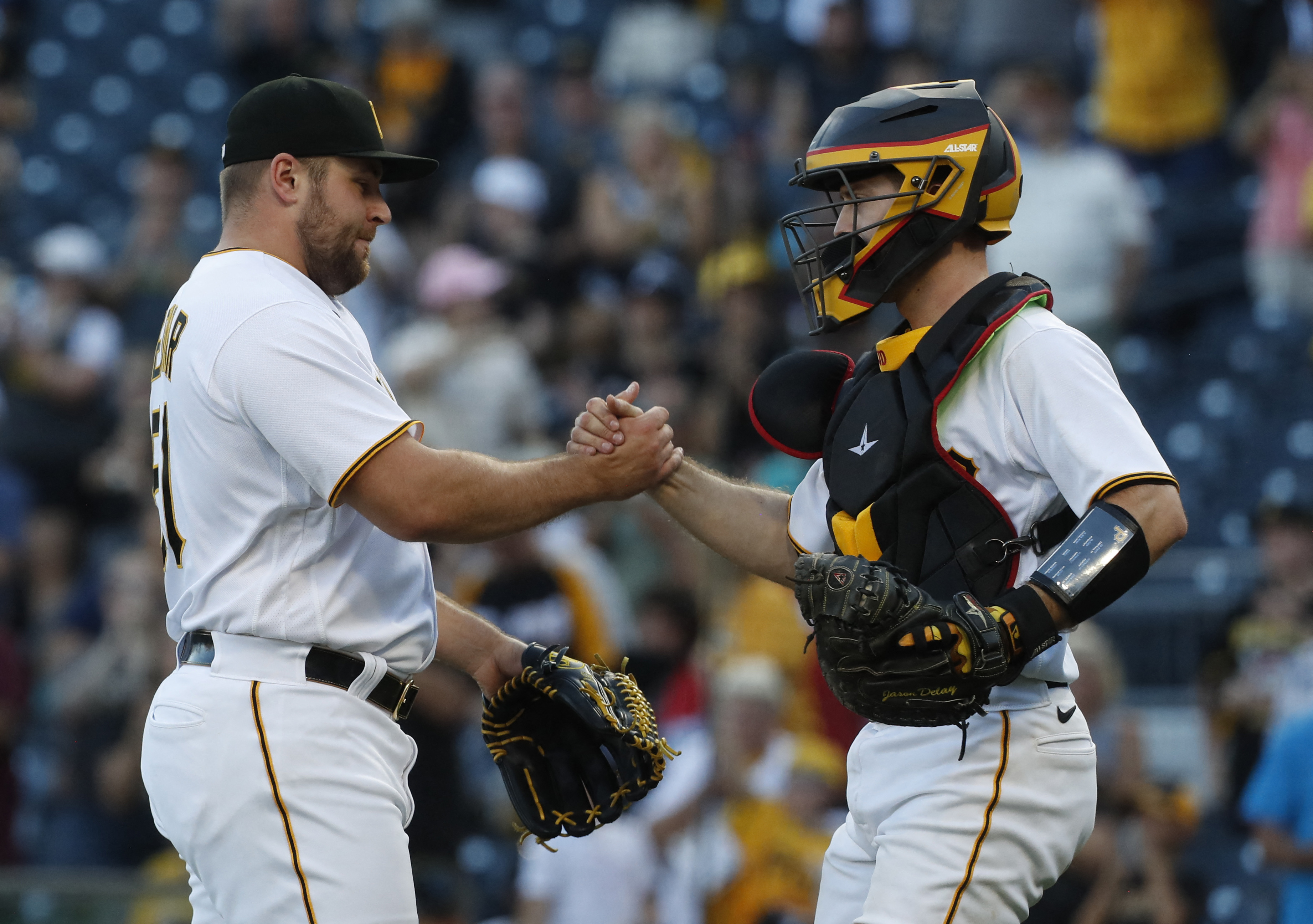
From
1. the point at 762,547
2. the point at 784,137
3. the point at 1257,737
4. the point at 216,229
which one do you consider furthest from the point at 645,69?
the point at 762,547

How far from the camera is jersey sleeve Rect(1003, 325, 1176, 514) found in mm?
2996

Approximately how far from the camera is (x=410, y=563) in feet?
11.2

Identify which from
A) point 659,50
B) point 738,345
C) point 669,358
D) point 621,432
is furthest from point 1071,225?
point 621,432

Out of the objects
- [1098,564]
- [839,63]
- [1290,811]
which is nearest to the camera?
[1098,564]

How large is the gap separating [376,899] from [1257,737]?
4518 mm

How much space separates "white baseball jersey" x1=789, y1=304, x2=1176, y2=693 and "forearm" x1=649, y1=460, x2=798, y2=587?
24.5 inches

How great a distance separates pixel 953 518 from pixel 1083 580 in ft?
1.18

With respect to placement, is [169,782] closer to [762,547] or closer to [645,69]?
[762,547]

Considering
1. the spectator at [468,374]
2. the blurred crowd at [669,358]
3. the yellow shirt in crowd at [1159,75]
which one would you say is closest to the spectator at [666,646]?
the blurred crowd at [669,358]

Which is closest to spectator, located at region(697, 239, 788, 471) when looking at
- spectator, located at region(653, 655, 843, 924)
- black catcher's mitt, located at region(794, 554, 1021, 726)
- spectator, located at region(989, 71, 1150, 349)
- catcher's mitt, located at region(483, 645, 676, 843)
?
spectator, located at region(989, 71, 1150, 349)

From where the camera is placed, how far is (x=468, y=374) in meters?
8.12

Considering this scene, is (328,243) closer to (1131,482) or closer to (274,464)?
(274,464)

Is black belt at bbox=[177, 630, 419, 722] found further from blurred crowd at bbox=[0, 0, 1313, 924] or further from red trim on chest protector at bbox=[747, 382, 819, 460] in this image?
blurred crowd at bbox=[0, 0, 1313, 924]

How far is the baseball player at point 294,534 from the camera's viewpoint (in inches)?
123
